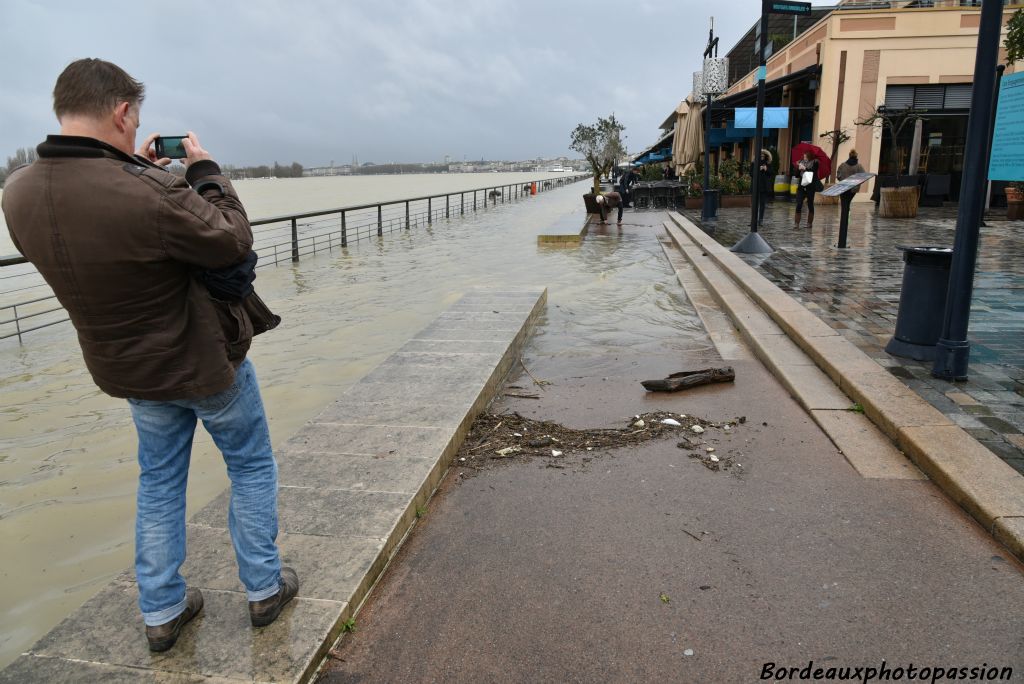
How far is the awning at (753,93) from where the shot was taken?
75.9 ft

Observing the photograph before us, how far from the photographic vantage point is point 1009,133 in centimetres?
562

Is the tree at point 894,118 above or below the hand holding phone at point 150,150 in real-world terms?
above

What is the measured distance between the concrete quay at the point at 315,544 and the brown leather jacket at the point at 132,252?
0.87 metres

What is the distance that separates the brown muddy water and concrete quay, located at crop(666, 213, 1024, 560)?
2.67 ft

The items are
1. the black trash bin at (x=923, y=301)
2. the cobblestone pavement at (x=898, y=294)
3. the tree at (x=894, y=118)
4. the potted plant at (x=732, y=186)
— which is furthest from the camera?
the potted plant at (x=732, y=186)

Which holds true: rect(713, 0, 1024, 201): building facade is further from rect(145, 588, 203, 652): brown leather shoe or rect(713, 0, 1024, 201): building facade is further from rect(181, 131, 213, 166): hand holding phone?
rect(145, 588, 203, 652): brown leather shoe

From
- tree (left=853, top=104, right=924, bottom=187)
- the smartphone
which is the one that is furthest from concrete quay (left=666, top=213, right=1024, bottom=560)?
tree (left=853, top=104, right=924, bottom=187)

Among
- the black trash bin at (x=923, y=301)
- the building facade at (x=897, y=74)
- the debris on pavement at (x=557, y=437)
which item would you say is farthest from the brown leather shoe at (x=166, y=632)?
the building facade at (x=897, y=74)

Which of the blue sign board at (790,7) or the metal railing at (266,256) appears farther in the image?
the blue sign board at (790,7)

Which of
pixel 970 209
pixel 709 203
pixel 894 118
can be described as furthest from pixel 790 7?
pixel 894 118

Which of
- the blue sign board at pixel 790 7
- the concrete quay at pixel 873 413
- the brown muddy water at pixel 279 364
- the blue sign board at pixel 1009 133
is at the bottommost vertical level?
the brown muddy water at pixel 279 364

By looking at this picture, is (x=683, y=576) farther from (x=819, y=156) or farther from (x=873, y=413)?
(x=819, y=156)

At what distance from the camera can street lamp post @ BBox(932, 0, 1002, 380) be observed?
4648mm

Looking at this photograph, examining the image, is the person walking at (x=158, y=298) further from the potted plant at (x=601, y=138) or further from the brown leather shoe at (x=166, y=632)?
the potted plant at (x=601, y=138)
